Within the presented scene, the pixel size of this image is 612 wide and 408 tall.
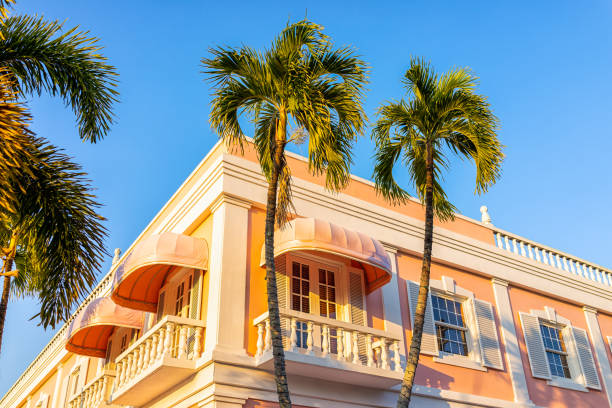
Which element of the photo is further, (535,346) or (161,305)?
(535,346)

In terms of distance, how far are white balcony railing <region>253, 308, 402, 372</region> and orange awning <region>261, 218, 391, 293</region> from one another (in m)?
1.33

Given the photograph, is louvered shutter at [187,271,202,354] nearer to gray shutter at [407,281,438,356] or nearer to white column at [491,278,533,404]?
gray shutter at [407,281,438,356]

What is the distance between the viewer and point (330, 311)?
13.2 meters

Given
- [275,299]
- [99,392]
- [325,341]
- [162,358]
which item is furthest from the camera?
[99,392]

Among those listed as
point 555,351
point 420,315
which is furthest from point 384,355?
point 555,351

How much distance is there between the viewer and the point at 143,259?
12523 millimetres

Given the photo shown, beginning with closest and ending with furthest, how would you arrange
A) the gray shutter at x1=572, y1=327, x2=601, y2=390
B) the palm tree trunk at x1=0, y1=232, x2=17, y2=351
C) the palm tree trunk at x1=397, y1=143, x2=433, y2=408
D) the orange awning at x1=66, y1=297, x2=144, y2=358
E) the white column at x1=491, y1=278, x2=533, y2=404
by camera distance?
the palm tree trunk at x1=397, y1=143, x2=433, y2=408 < the palm tree trunk at x1=0, y1=232, x2=17, y2=351 < the orange awning at x1=66, y1=297, x2=144, y2=358 < the white column at x1=491, y1=278, x2=533, y2=404 < the gray shutter at x1=572, y1=327, x2=601, y2=390

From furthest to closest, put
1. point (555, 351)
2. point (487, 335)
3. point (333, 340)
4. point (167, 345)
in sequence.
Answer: point (555, 351) → point (487, 335) → point (333, 340) → point (167, 345)

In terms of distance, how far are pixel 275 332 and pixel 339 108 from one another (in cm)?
404

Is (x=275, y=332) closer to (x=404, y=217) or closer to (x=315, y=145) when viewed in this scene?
(x=315, y=145)

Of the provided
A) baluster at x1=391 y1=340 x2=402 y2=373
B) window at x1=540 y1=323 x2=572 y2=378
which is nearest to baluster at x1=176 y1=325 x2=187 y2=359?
baluster at x1=391 y1=340 x2=402 y2=373

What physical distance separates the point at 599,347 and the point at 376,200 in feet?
28.9

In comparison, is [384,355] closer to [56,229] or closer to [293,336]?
[293,336]

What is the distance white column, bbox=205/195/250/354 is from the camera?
37.9 feet
